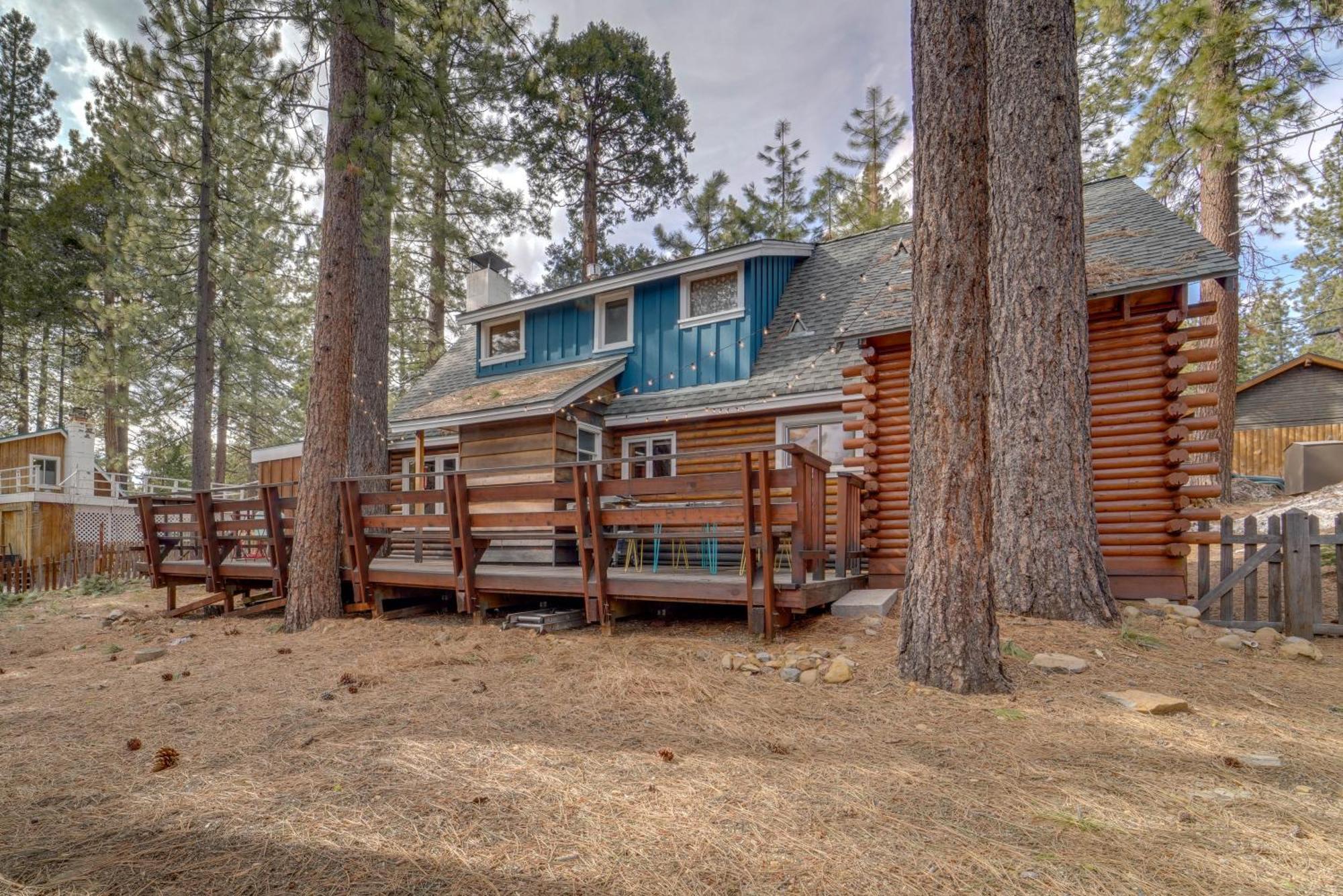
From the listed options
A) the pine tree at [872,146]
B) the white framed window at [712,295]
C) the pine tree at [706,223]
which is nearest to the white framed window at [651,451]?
the white framed window at [712,295]

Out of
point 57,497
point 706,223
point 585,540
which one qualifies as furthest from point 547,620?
point 57,497

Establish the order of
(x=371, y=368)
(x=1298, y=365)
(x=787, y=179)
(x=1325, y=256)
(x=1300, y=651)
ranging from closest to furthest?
1. (x=1300, y=651)
2. (x=371, y=368)
3. (x=1298, y=365)
4. (x=1325, y=256)
5. (x=787, y=179)

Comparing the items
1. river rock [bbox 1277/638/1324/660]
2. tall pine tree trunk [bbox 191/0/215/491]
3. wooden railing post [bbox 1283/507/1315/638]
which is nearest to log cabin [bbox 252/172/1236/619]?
wooden railing post [bbox 1283/507/1315/638]

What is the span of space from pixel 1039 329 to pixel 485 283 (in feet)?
40.7

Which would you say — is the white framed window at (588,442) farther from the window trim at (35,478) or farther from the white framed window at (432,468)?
the window trim at (35,478)

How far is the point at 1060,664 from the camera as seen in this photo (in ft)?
14.0

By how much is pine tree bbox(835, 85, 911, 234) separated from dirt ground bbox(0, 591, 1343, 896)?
1978cm

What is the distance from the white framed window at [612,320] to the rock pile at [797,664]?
8.01 metres

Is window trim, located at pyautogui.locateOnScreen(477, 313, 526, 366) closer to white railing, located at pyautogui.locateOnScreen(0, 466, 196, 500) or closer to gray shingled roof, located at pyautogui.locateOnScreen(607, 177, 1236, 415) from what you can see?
gray shingled roof, located at pyautogui.locateOnScreen(607, 177, 1236, 415)

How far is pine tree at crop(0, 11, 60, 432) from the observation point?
19812 mm

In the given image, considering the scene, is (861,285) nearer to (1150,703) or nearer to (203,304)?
(1150,703)

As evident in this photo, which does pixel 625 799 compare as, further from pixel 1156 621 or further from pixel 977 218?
pixel 1156 621

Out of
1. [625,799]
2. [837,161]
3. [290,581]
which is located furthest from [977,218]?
[837,161]

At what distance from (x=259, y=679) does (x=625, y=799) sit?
3640 mm
